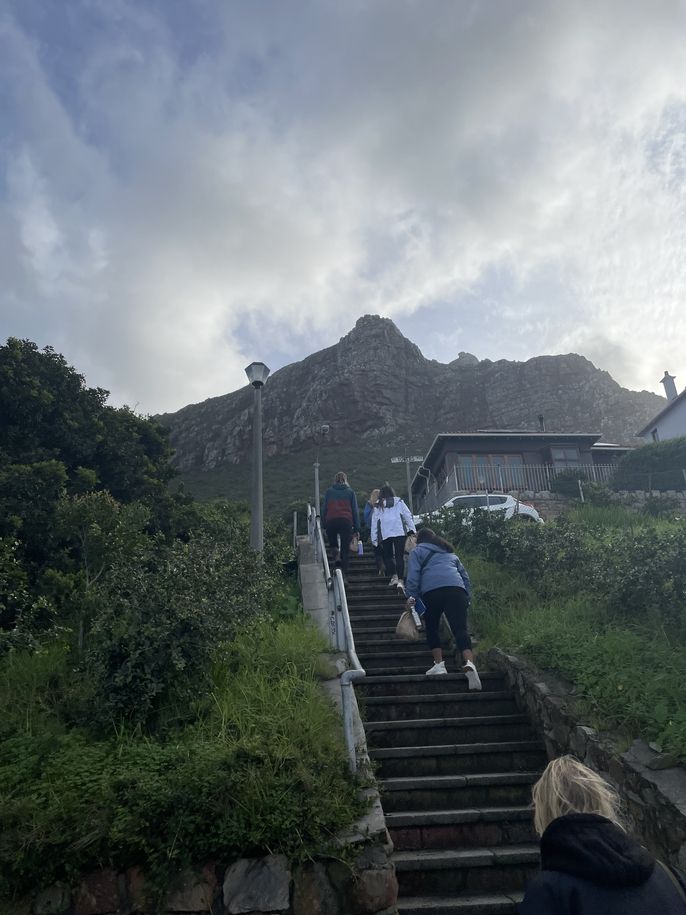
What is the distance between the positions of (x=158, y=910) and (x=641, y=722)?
378cm

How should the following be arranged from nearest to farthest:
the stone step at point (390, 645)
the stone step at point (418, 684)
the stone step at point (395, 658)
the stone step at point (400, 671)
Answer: the stone step at point (418, 684)
the stone step at point (400, 671)
the stone step at point (395, 658)
the stone step at point (390, 645)

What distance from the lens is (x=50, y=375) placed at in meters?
14.8

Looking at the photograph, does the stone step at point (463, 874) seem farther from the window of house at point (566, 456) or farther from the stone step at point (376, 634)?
the window of house at point (566, 456)

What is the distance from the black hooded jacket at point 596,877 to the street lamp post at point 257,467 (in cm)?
751

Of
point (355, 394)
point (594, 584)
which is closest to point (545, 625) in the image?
point (594, 584)

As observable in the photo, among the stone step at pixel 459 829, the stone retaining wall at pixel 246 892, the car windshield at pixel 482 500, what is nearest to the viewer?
the stone retaining wall at pixel 246 892

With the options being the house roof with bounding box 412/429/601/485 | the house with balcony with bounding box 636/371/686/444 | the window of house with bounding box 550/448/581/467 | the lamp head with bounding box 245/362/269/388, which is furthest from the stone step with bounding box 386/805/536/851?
the house with balcony with bounding box 636/371/686/444

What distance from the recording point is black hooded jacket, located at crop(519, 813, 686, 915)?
2.07 metres

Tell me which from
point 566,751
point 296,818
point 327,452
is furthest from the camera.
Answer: point 327,452

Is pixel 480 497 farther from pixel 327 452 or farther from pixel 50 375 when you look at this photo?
pixel 327 452

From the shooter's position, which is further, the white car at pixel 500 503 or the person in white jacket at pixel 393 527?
the white car at pixel 500 503

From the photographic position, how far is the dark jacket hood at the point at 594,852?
6.88 feet

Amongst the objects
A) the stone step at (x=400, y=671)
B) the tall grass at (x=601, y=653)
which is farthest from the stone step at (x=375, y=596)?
the stone step at (x=400, y=671)

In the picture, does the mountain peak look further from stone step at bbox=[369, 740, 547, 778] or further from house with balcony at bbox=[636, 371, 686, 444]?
stone step at bbox=[369, 740, 547, 778]
